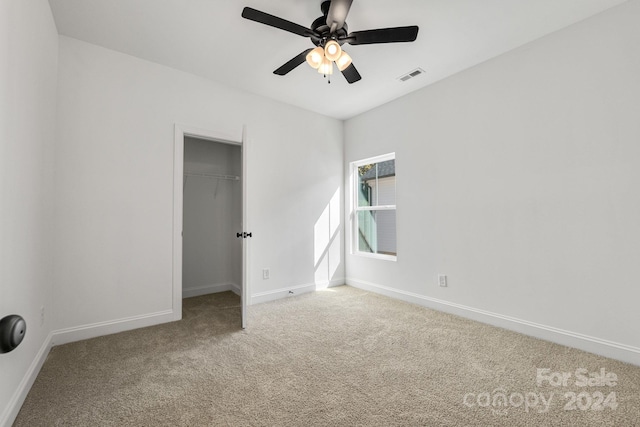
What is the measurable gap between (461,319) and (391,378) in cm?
149

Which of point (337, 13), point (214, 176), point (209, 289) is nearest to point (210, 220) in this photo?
point (214, 176)

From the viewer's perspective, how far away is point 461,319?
9.70ft

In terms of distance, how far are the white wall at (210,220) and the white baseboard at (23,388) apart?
1.80 m

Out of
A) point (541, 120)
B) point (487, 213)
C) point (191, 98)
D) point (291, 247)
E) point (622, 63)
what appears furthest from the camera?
point (291, 247)

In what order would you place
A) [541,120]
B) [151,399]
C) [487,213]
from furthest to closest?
[487,213]
[541,120]
[151,399]

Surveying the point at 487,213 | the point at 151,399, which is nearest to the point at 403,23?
the point at 487,213

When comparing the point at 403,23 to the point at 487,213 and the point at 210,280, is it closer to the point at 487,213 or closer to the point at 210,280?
the point at 487,213

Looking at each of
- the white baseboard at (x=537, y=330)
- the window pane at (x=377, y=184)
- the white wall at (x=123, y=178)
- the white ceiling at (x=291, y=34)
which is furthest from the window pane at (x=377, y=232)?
the white ceiling at (x=291, y=34)

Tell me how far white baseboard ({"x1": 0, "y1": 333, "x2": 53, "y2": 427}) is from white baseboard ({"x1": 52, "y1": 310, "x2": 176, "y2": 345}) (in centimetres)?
15

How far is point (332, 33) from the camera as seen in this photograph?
2.03 m

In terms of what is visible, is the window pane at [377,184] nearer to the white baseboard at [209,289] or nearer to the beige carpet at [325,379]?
the beige carpet at [325,379]

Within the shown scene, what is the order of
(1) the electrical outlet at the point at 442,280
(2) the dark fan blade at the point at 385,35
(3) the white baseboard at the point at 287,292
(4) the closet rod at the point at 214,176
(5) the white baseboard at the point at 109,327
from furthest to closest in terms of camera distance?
(4) the closet rod at the point at 214,176
(3) the white baseboard at the point at 287,292
(1) the electrical outlet at the point at 442,280
(5) the white baseboard at the point at 109,327
(2) the dark fan blade at the point at 385,35

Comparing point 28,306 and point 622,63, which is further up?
point 622,63

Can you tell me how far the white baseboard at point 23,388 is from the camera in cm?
142
